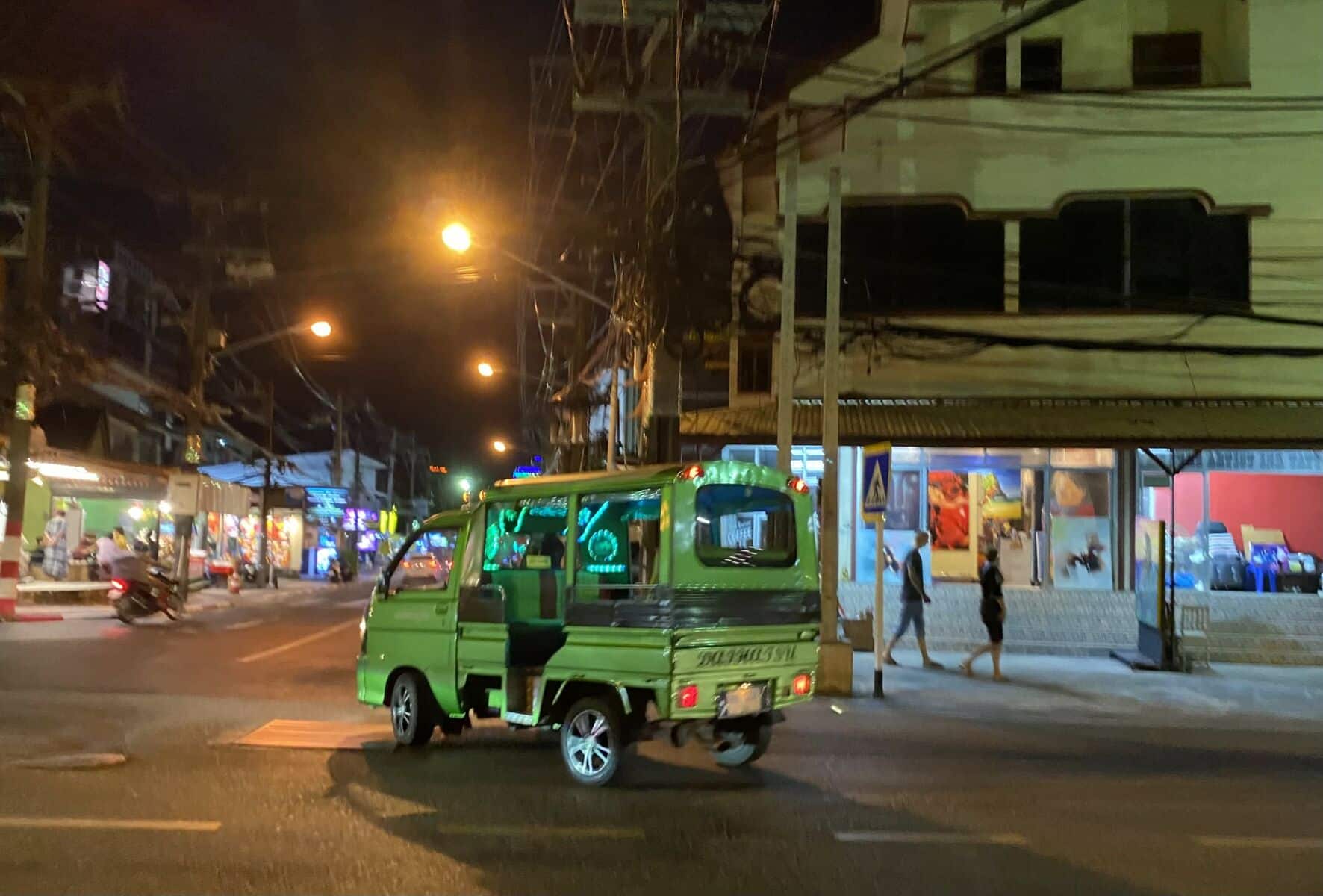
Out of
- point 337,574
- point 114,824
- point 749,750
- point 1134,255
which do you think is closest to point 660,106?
point 1134,255

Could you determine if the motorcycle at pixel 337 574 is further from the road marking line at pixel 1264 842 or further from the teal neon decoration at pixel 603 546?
the road marking line at pixel 1264 842

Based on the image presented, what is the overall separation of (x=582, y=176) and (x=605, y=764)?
13961 mm

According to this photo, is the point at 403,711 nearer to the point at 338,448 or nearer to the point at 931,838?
the point at 931,838

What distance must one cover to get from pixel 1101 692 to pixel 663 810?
25.3 feet

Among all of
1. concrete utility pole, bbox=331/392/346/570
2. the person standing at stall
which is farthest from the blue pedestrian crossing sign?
concrete utility pole, bbox=331/392/346/570

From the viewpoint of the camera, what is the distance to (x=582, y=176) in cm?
Answer: 1861

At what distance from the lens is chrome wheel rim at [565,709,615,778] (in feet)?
22.5

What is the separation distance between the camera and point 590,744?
22.8 feet

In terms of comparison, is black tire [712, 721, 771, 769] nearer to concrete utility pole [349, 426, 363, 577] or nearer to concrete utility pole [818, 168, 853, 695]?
concrete utility pole [818, 168, 853, 695]

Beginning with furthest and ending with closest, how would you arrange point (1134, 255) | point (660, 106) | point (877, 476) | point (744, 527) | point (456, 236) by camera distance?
point (1134, 255) → point (660, 106) → point (456, 236) → point (877, 476) → point (744, 527)

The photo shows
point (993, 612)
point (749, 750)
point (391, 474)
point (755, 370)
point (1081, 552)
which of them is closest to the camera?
point (749, 750)

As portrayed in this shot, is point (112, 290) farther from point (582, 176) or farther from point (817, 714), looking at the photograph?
point (817, 714)

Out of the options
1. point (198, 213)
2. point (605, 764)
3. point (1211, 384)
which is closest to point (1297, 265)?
point (1211, 384)

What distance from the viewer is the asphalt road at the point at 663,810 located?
16.4 ft
